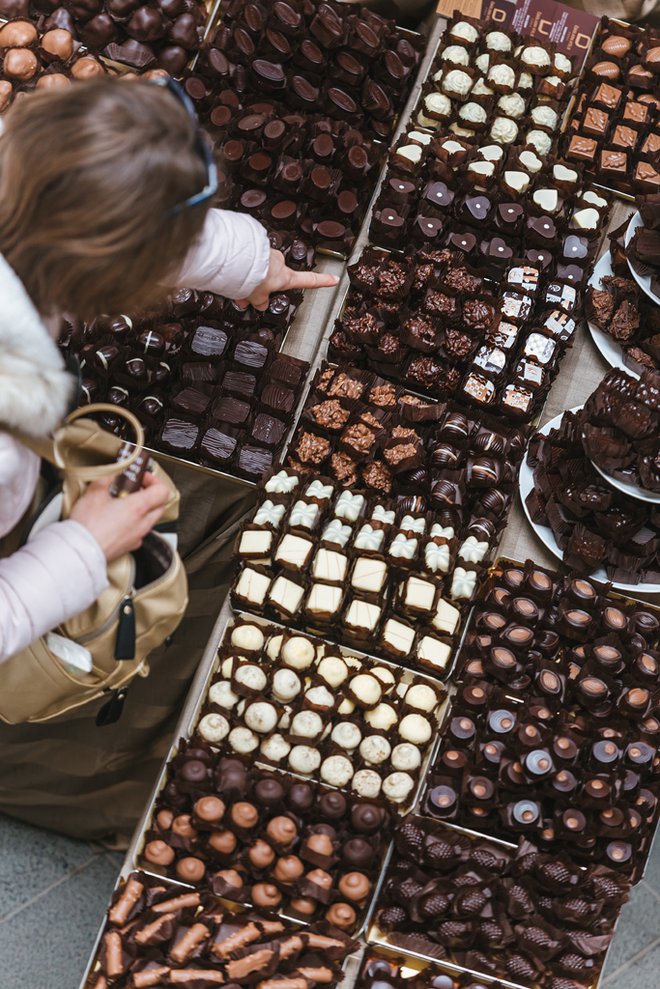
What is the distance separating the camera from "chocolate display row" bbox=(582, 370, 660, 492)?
6.91ft

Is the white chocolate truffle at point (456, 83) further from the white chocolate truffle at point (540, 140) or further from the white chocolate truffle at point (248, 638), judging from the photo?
the white chocolate truffle at point (248, 638)

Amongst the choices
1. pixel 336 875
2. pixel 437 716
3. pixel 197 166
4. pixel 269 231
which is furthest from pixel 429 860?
pixel 269 231

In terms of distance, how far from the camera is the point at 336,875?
7.08ft

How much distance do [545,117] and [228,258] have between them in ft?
5.03

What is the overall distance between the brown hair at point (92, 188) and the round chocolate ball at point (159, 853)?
1.38 metres

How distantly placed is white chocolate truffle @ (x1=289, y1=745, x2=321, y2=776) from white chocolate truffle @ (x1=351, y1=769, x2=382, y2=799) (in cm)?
10

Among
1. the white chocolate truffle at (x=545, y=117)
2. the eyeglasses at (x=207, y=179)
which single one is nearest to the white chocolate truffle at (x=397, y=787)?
the eyeglasses at (x=207, y=179)

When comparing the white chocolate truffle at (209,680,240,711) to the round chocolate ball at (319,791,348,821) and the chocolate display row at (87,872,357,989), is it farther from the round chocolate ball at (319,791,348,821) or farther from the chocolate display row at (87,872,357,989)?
the chocolate display row at (87,872,357,989)

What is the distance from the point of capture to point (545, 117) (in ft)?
9.92

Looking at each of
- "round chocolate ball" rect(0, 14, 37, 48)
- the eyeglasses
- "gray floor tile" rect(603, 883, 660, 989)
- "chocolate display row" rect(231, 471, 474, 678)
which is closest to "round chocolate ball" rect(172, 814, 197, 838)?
"chocolate display row" rect(231, 471, 474, 678)

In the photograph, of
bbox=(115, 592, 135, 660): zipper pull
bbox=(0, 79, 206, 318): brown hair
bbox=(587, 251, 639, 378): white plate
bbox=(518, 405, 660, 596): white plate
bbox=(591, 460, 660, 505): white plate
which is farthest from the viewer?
bbox=(587, 251, 639, 378): white plate

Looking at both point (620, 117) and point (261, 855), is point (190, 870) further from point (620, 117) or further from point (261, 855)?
point (620, 117)

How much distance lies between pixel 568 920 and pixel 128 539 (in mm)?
1374

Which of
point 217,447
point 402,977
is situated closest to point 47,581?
point 217,447
